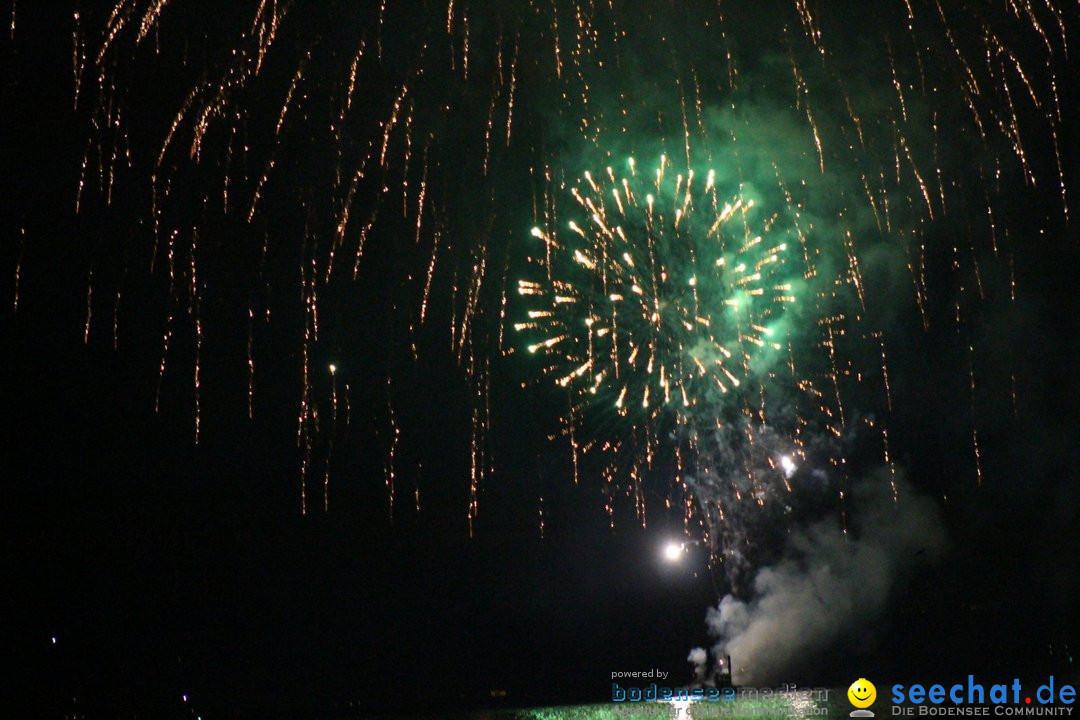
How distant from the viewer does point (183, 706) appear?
29812 mm

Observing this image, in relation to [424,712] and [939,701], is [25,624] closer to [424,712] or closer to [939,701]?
[424,712]

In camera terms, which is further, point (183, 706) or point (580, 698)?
point (580, 698)

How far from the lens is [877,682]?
4212 cm

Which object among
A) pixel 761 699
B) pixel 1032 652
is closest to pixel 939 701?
pixel 761 699

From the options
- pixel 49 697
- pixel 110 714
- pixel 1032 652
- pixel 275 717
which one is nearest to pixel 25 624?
pixel 49 697

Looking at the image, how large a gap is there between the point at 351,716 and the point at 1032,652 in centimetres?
3584

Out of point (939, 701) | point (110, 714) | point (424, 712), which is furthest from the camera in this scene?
point (424, 712)

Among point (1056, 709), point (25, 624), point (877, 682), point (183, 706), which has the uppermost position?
point (25, 624)

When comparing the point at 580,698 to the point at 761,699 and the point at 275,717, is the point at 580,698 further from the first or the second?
the point at 275,717

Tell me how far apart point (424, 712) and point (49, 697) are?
1428cm

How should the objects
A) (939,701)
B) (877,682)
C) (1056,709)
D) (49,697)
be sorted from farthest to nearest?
(877,682)
(49,697)
(939,701)
(1056,709)

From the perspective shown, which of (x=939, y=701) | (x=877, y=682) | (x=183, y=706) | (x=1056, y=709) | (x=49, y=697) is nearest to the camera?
(x=1056, y=709)

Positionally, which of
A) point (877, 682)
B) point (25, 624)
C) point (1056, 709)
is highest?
point (25, 624)

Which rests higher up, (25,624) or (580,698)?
(25,624)
